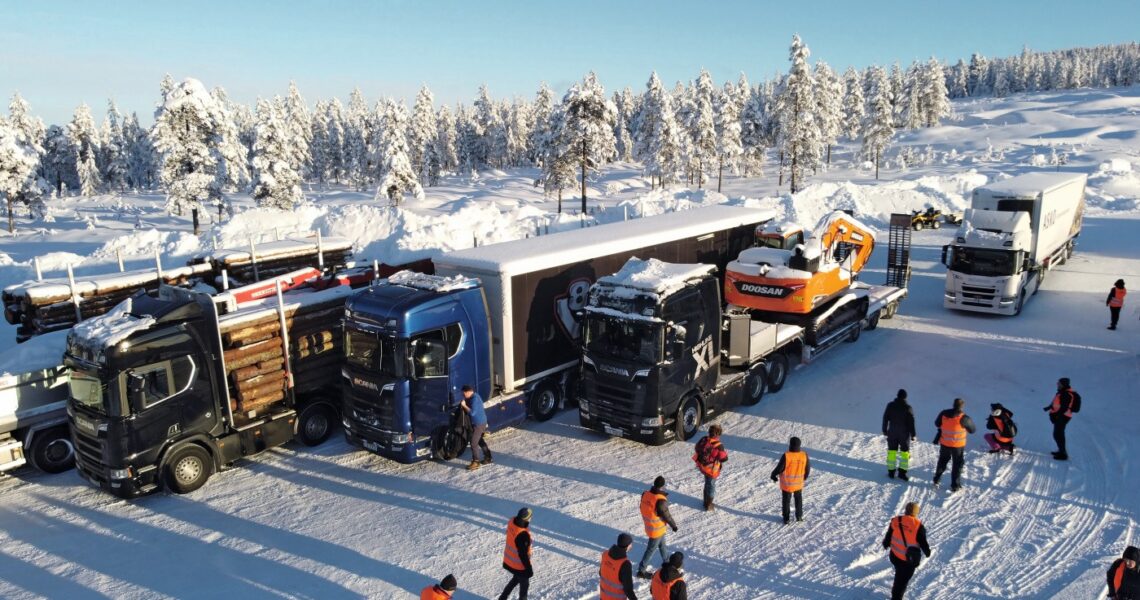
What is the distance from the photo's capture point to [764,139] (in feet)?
290

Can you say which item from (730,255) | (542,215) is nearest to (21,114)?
(542,215)

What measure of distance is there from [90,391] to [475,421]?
19.5 ft

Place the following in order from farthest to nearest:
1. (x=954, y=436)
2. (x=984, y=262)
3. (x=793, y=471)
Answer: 1. (x=984, y=262)
2. (x=954, y=436)
3. (x=793, y=471)

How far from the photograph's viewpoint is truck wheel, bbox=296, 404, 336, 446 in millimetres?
13453

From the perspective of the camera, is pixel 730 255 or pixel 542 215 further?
pixel 542 215

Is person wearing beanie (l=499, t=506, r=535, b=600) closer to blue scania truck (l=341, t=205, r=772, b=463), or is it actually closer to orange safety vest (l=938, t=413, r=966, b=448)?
blue scania truck (l=341, t=205, r=772, b=463)

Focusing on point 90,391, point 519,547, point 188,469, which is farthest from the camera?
point 188,469

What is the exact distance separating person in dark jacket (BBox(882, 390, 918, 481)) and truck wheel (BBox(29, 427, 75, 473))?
1368 cm

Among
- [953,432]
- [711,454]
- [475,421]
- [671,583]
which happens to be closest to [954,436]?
[953,432]

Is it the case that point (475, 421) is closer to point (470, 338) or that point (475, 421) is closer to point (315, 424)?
point (470, 338)

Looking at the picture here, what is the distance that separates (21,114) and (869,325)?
83836mm

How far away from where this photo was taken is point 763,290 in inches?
667

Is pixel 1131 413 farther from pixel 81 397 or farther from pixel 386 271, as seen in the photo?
pixel 81 397

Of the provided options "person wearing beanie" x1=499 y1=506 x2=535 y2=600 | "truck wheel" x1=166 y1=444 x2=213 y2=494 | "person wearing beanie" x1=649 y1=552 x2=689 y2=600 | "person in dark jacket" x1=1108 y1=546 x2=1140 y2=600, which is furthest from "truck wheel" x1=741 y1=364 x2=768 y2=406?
"truck wheel" x1=166 y1=444 x2=213 y2=494
